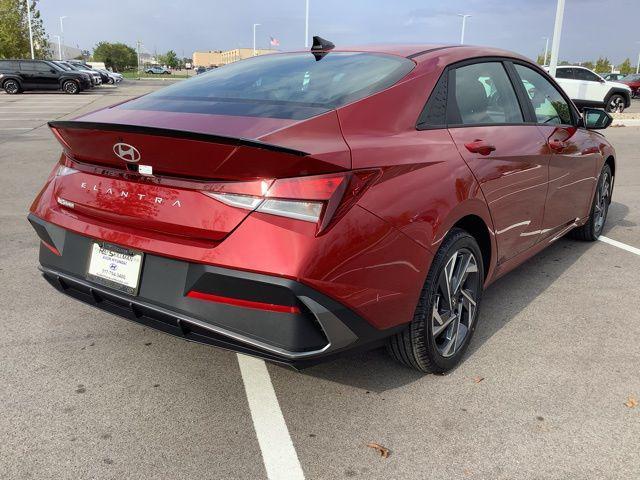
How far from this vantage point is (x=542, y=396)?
279 cm

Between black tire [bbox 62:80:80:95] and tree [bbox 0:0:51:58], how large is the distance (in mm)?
22440

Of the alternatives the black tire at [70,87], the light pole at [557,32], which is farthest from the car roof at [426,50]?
the black tire at [70,87]

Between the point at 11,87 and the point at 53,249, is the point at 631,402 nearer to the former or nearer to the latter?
the point at 53,249

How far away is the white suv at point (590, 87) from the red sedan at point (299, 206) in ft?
71.3

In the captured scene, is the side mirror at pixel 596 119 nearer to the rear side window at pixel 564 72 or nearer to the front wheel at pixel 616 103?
the rear side window at pixel 564 72

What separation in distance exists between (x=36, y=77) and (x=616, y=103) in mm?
26564

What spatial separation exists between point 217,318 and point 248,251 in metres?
0.31

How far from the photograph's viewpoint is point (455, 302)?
300 centimetres

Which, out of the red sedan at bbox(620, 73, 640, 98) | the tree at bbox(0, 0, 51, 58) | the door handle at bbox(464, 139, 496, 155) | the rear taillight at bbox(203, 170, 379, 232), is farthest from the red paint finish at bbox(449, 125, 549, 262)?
the tree at bbox(0, 0, 51, 58)

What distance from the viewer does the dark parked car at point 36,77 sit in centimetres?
2858

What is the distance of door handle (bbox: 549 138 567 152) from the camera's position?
12.5 ft

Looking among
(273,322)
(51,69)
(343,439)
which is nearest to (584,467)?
(343,439)

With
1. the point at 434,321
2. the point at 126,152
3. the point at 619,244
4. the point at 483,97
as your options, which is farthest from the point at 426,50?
the point at 619,244

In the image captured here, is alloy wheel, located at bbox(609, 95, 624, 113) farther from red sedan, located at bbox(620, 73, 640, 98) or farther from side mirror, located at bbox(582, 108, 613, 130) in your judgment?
side mirror, located at bbox(582, 108, 613, 130)
